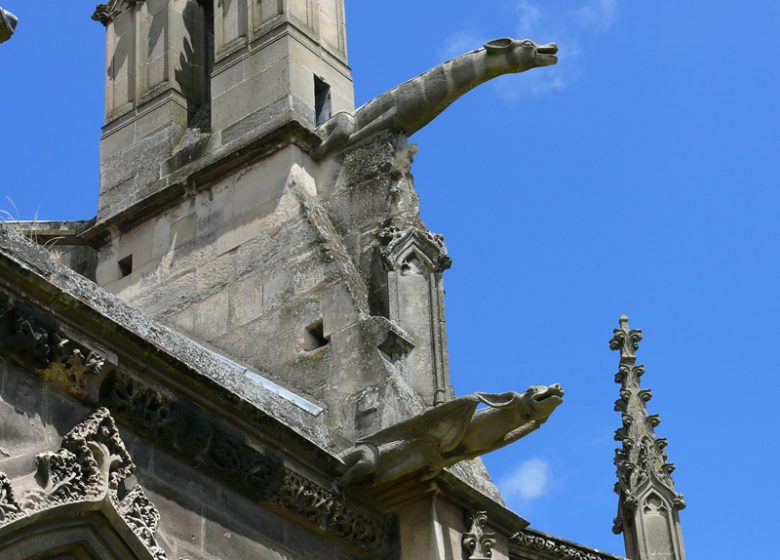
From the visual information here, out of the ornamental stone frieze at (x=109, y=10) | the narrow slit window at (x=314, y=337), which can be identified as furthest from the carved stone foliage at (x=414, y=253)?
the ornamental stone frieze at (x=109, y=10)

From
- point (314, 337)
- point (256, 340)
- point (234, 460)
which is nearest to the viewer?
point (234, 460)

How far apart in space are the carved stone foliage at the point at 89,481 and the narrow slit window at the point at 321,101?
561cm

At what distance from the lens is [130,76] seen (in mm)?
18141

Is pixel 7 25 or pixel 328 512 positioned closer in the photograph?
pixel 7 25

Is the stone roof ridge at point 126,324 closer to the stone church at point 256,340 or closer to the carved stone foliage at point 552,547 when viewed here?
the stone church at point 256,340

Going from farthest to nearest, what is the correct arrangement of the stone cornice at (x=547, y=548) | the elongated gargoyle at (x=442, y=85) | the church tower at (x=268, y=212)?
the elongated gargoyle at (x=442, y=85) → the stone cornice at (x=547, y=548) → the church tower at (x=268, y=212)

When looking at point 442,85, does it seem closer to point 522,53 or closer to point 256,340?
point 522,53

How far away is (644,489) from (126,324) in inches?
259

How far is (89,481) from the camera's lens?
447 inches

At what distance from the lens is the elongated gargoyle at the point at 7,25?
10.7 m

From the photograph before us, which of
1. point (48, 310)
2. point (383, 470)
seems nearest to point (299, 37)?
point (383, 470)

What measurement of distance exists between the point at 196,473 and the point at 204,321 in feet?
11.9

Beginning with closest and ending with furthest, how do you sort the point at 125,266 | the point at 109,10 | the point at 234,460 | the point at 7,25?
the point at 7,25
the point at 234,460
the point at 125,266
the point at 109,10

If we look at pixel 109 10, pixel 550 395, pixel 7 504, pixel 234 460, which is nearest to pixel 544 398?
pixel 550 395
